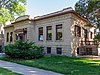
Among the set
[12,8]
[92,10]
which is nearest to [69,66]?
[92,10]

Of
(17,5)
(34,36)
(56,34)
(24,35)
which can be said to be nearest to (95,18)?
(56,34)

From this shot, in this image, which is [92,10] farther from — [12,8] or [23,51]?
[12,8]

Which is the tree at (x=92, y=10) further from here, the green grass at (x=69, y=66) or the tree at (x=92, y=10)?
the green grass at (x=69, y=66)

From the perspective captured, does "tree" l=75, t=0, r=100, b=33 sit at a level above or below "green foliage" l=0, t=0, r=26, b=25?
below

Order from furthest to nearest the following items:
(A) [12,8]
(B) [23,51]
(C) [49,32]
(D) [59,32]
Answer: (A) [12,8]
(C) [49,32]
(D) [59,32]
(B) [23,51]

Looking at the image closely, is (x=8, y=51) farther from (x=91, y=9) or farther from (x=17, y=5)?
(x=17, y=5)

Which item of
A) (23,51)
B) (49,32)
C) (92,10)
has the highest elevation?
(92,10)

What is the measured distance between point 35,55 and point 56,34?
5.29 metres

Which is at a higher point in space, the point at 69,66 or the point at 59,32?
the point at 59,32

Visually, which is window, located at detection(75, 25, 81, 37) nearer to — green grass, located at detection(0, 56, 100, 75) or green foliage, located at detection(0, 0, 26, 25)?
green grass, located at detection(0, 56, 100, 75)

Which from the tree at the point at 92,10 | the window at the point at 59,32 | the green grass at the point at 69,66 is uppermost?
the tree at the point at 92,10

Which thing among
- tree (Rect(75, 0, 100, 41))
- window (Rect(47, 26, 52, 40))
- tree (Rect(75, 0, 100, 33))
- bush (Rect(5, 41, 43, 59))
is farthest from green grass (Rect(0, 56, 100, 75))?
window (Rect(47, 26, 52, 40))

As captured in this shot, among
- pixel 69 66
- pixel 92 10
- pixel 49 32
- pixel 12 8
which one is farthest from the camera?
pixel 12 8

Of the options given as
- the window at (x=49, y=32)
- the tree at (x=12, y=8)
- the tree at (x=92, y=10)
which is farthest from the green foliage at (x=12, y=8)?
the tree at (x=92, y=10)
